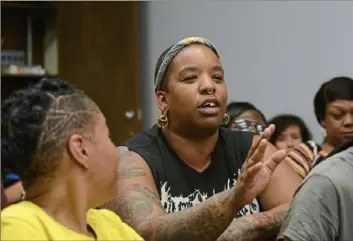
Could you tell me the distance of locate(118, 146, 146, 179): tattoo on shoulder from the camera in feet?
5.49

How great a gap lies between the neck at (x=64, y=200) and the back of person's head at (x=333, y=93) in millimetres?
1695

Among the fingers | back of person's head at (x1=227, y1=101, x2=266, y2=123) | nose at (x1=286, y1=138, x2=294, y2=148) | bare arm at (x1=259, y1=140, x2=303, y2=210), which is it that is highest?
the fingers

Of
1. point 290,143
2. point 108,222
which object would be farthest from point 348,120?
point 108,222

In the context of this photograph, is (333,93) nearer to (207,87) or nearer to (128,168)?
(207,87)

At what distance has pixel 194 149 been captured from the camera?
1762 mm

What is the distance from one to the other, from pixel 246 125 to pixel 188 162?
0.89m

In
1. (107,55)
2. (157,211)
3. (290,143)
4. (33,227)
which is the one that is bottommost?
(290,143)

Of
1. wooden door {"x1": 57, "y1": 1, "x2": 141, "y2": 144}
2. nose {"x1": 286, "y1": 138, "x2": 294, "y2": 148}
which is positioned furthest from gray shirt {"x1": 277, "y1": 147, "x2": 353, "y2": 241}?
wooden door {"x1": 57, "y1": 1, "x2": 141, "y2": 144}

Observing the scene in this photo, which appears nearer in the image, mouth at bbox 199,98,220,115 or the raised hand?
the raised hand

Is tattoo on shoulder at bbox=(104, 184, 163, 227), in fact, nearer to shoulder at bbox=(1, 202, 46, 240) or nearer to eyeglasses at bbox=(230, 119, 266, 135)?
shoulder at bbox=(1, 202, 46, 240)

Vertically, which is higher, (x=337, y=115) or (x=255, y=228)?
(x=337, y=115)

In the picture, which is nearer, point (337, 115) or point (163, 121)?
point (163, 121)

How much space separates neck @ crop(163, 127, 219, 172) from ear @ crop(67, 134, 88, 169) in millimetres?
614

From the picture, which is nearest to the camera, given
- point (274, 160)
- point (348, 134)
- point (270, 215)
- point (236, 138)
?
point (274, 160)
